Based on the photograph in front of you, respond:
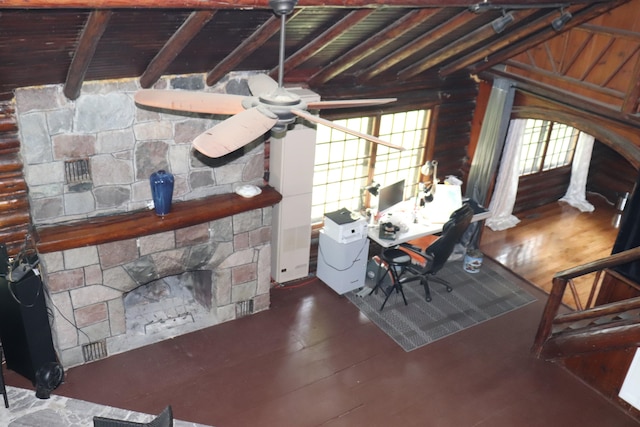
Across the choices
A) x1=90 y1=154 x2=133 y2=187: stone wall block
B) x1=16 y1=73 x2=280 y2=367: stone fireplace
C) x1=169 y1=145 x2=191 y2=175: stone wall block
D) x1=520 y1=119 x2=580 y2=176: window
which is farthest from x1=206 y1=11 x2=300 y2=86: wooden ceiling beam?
x1=520 y1=119 x2=580 y2=176: window

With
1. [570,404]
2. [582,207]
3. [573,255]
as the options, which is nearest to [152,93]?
[570,404]

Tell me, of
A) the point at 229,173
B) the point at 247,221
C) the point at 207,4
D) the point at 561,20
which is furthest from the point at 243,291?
the point at 561,20

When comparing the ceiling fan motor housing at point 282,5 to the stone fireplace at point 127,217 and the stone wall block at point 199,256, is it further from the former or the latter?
the stone wall block at point 199,256

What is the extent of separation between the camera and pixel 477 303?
7020 millimetres

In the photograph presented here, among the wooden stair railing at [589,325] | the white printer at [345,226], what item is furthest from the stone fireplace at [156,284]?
the wooden stair railing at [589,325]

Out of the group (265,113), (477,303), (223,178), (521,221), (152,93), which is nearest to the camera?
(265,113)

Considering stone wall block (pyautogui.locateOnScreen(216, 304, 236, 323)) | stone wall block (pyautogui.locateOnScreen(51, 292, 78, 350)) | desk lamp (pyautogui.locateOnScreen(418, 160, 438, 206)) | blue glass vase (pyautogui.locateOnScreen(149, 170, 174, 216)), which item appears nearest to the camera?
stone wall block (pyautogui.locateOnScreen(51, 292, 78, 350))

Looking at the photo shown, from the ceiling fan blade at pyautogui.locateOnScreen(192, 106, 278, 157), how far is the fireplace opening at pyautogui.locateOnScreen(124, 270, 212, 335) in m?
3.74

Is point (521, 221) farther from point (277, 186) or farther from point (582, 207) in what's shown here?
point (277, 186)

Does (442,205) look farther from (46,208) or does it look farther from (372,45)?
(46,208)

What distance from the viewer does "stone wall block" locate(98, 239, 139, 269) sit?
5289mm

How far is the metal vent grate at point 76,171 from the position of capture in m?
5.04

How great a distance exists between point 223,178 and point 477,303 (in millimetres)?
3347

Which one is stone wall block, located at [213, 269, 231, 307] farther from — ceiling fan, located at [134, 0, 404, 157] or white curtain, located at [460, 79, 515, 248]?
white curtain, located at [460, 79, 515, 248]
